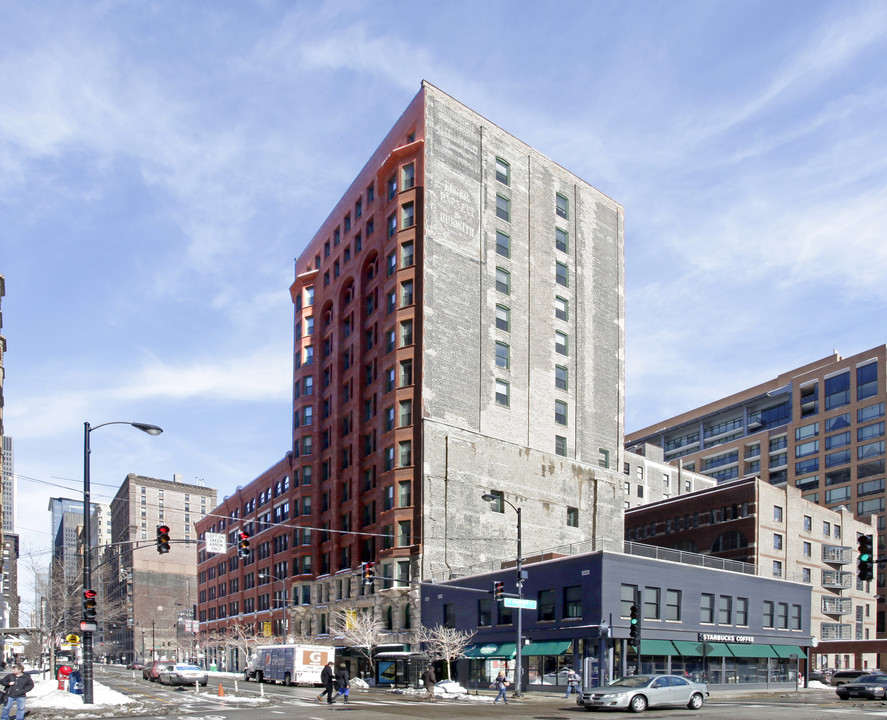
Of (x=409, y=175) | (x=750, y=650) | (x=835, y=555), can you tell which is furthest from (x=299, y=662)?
(x=835, y=555)

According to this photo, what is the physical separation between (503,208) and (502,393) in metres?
17.3

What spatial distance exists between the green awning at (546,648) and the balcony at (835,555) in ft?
168

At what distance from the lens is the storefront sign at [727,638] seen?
56247 millimetres

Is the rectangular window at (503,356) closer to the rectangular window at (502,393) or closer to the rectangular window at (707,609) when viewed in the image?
the rectangular window at (502,393)

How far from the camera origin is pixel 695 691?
112ft

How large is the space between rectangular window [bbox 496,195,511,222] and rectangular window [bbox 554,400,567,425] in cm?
1747

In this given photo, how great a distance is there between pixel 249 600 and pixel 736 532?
59.3 meters

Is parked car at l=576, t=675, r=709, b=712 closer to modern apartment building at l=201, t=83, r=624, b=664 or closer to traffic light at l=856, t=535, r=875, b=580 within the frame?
traffic light at l=856, t=535, r=875, b=580

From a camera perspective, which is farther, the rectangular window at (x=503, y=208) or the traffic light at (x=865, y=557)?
the rectangular window at (x=503, y=208)

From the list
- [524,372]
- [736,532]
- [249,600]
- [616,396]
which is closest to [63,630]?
[249,600]

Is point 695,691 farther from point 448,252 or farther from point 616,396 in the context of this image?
point 616,396

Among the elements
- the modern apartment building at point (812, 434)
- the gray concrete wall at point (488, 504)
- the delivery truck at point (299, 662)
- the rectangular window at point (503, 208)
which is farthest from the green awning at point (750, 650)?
the modern apartment building at point (812, 434)

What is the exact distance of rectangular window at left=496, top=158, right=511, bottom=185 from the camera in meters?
80.4

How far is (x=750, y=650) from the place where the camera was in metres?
59.3
